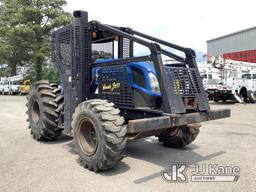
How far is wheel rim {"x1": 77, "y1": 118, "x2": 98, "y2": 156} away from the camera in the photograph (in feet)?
18.9

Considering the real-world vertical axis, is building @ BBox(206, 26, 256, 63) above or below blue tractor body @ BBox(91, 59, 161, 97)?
above

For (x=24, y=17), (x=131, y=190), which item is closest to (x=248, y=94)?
(x=131, y=190)

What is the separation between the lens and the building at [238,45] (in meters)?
37.6

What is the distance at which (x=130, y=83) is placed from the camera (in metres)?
5.94

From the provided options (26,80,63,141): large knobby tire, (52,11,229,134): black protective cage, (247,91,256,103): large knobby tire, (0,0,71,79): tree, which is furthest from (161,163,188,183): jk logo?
(0,0,71,79): tree

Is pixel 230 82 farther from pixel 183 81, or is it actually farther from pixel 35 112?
→ pixel 183 81

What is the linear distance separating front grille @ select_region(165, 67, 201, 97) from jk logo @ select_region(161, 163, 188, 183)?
4.33ft

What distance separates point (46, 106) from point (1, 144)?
149cm

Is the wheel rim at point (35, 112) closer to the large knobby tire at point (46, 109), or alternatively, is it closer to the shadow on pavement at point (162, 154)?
the large knobby tire at point (46, 109)

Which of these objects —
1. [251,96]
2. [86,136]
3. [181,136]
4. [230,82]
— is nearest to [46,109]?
[86,136]

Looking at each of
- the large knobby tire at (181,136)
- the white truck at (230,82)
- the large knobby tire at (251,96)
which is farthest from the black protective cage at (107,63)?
the large knobby tire at (251,96)

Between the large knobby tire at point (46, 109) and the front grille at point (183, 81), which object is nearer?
the front grille at point (183, 81)

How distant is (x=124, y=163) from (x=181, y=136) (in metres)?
1.65

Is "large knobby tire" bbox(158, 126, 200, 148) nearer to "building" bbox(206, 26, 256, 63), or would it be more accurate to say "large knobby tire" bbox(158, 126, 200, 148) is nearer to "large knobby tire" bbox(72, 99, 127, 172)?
"large knobby tire" bbox(72, 99, 127, 172)
